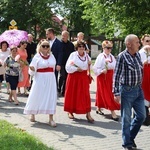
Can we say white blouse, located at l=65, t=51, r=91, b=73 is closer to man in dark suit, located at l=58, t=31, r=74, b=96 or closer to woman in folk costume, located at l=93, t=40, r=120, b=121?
woman in folk costume, located at l=93, t=40, r=120, b=121

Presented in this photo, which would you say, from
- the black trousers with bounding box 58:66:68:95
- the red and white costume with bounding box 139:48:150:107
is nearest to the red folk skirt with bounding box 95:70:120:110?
the red and white costume with bounding box 139:48:150:107

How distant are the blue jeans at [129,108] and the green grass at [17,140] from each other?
4.25 ft

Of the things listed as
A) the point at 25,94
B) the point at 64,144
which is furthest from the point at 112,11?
the point at 64,144

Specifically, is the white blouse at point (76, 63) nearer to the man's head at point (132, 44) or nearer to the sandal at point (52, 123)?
the sandal at point (52, 123)

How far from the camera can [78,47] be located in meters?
8.88

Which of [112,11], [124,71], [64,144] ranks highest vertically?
[112,11]

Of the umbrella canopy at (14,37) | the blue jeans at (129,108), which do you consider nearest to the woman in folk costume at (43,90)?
the blue jeans at (129,108)

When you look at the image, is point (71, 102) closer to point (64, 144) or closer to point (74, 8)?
point (64, 144)

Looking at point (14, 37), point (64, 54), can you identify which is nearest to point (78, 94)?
point (64, 54)

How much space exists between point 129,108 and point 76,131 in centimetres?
183

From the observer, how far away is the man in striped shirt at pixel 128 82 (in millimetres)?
6324

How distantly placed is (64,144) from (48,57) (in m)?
2.29

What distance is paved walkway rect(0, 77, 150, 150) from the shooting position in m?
6.93

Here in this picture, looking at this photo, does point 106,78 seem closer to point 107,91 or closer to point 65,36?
point 107,91
